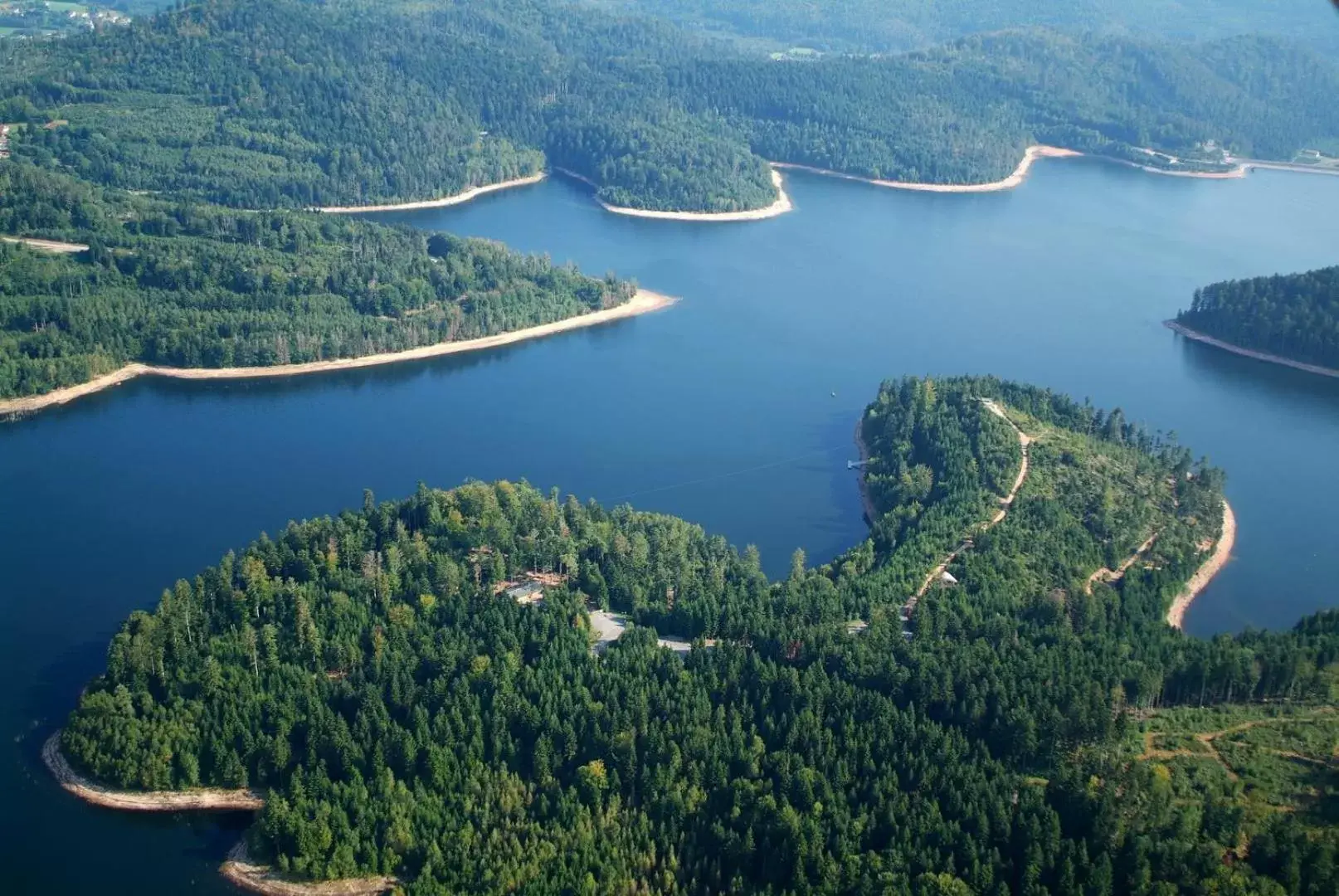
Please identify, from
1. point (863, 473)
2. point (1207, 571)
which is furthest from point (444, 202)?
point (1207, 571)

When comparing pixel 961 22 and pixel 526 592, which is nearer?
pixel 526 592

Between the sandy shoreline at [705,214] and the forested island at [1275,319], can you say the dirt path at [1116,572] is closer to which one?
the forested island at [1275,319]

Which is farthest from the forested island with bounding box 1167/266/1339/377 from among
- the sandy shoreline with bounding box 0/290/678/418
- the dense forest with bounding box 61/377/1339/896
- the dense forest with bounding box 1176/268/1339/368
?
the dense forest with bounding box 61/377/1339/896

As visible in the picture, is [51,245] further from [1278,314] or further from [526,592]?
[1278,314]

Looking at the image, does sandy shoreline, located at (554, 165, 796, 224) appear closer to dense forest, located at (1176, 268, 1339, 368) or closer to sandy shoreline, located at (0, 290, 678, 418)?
sandy shoreline, located at (0, 290, 678, 418)

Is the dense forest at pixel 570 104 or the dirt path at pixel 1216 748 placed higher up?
the dense forest at pixel 570 104

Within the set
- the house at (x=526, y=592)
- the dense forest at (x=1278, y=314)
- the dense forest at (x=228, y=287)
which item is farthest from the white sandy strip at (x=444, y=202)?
the house at (x=526, y=592)
